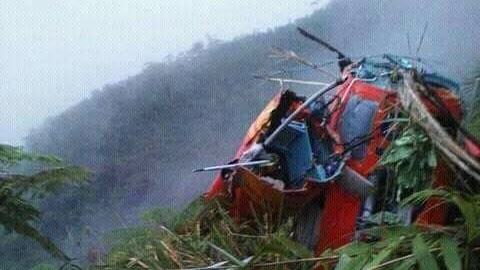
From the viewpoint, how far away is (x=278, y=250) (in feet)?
5.45

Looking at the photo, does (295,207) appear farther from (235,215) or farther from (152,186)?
(152,186)

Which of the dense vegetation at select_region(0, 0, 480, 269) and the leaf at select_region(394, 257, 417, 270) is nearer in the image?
the leaf at select_region(394, 257, 417, 270)

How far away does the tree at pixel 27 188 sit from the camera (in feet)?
6.46

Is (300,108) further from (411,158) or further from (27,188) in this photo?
(27,188)

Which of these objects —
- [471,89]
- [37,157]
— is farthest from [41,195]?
[471,89]

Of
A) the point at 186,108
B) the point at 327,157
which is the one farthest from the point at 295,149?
the point at 186,108

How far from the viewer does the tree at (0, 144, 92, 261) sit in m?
1.97

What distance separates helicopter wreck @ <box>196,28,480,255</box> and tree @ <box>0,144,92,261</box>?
0.39 m

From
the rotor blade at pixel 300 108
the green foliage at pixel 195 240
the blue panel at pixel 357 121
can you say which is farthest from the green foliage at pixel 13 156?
the blue panel at pixel 357 121

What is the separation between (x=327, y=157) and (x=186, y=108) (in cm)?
207

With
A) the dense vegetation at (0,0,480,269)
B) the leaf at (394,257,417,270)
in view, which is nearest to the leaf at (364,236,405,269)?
the leaf at (394,257,417,270)

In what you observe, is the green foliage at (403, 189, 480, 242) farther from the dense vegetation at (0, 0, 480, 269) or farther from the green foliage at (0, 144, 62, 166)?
the dense vegetation at (0, 0, 480, 269)

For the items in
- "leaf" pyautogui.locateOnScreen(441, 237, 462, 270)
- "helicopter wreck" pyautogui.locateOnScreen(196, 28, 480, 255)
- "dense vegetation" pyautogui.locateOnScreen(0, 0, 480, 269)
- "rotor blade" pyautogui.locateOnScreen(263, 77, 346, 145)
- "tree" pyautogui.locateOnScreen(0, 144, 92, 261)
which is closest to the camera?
"leaf" pyautogui.locateOnScreen(441, 237, 462, 270)

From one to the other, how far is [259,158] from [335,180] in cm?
20
